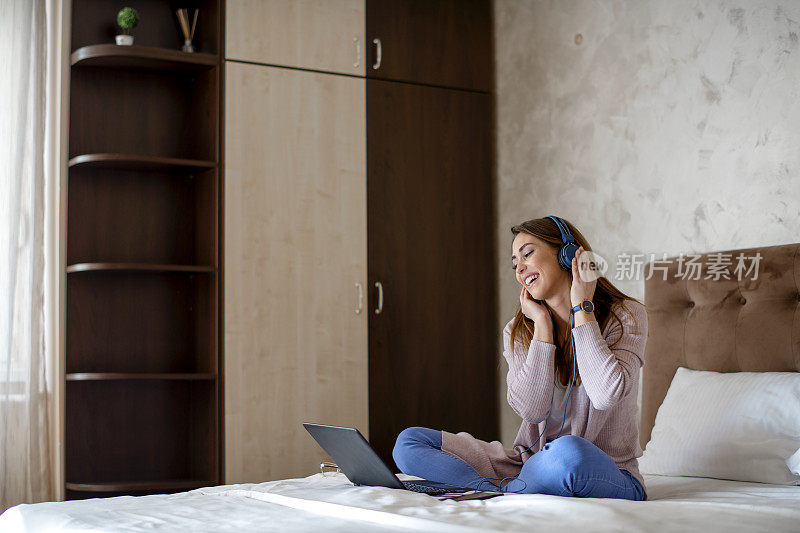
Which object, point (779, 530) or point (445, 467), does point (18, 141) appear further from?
point (779, 530)

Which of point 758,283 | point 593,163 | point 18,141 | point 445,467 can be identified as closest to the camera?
point 445,467

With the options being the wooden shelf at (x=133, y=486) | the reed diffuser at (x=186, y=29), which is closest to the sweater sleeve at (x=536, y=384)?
the wooden shelf at (x=133, y=486)

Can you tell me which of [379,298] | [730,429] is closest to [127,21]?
[379,298]

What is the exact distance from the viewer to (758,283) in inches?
95.9

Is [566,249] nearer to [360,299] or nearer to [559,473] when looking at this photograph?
[559,473]

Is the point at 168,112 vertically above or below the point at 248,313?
above

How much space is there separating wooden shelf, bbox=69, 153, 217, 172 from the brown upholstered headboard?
167cm

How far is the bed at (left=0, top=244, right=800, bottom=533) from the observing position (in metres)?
1.38

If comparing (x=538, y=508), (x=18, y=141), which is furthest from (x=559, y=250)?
(x=18, y=141)

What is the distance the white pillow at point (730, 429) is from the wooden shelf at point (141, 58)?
6.73 feet

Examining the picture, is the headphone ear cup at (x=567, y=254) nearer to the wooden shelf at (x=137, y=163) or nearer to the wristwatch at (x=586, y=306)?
the wristwatch at (x=586, y=306)

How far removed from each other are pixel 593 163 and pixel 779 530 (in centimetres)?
202

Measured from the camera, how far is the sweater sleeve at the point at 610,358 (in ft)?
6.18

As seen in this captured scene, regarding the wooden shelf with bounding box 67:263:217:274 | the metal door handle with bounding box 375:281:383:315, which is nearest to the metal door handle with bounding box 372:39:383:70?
the metal door handle with bounding box 375:281:383:315
